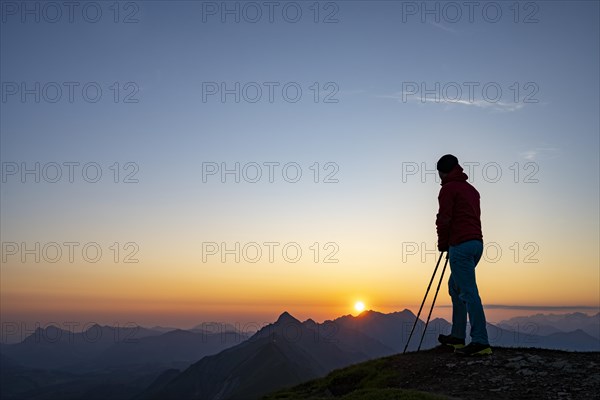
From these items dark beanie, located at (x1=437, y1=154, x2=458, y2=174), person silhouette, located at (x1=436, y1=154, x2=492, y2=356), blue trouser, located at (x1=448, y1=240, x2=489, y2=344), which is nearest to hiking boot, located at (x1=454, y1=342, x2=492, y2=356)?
person silhouette, located at (x1=436, y1=154, x2=492, y2=356)

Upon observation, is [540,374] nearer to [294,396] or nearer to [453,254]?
[453,254]

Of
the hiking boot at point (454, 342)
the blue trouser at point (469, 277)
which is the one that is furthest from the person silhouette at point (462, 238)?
the hiking boot at point (454, 342)

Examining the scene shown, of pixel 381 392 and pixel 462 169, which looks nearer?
pixel 381 392

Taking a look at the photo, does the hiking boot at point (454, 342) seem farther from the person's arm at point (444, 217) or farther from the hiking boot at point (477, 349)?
the person's arm at point (444, 217)

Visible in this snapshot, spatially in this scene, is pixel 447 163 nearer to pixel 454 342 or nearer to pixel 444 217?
pixel 444 217

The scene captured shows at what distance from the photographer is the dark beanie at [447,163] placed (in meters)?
15.7

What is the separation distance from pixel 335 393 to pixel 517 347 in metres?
6.42

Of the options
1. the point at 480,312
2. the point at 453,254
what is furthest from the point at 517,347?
the point at 453,254

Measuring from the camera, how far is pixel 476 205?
1530 cm

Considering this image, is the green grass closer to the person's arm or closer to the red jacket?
the person's arm

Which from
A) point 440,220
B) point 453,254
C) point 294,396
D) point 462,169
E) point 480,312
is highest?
point 462,169

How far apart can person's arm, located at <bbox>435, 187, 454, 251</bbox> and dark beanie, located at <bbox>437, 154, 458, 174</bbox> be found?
0.66m

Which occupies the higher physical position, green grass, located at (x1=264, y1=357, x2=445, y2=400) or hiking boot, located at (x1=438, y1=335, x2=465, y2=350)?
hiking boot, located at (x1=438, y1=335, x2=465, y2=350)

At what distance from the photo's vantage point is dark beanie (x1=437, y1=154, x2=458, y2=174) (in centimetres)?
1567
